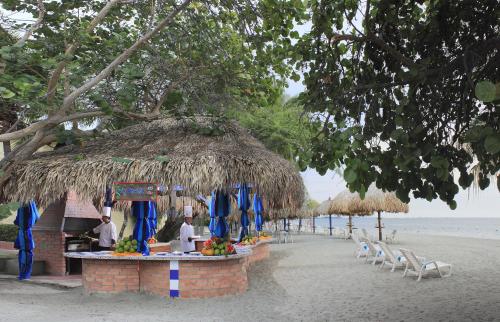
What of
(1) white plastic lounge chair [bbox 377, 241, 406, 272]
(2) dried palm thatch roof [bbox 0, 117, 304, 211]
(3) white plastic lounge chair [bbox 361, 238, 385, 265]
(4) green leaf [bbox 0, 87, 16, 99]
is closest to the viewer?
→ (4) green leaf [bbox 0, 87, 16, 99]

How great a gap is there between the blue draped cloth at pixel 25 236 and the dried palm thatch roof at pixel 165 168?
0.79 m

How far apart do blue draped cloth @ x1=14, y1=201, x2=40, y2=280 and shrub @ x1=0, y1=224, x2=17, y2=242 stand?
10.4m

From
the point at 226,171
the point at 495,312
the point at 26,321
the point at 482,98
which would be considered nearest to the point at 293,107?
the point at 226,171

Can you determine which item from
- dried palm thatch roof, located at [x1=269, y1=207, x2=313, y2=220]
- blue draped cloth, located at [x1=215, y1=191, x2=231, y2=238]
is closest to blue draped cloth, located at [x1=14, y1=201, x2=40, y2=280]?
blue draped cloth, located at [x1=215, y1=191, x2=231, y2=238]

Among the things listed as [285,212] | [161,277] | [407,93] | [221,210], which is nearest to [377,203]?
[285,212]

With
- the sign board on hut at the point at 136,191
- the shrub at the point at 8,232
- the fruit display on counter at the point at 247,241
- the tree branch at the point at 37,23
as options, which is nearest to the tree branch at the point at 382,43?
the sign board on hut at the point at 136,191

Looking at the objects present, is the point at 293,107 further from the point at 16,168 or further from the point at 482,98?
the point at 482,98

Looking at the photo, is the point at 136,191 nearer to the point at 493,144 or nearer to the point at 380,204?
the point at 493,144

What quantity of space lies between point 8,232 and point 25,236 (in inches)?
437

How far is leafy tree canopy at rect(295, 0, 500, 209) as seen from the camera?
14.7 ft

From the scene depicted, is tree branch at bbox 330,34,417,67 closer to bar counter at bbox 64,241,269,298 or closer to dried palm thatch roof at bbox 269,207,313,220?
bar counter at bbox 64,241,269,298

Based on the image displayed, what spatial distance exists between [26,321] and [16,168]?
12.3ft

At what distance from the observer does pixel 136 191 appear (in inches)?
332

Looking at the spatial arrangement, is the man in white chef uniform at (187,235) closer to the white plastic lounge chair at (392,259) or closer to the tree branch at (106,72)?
the tree branch at (106,72)
